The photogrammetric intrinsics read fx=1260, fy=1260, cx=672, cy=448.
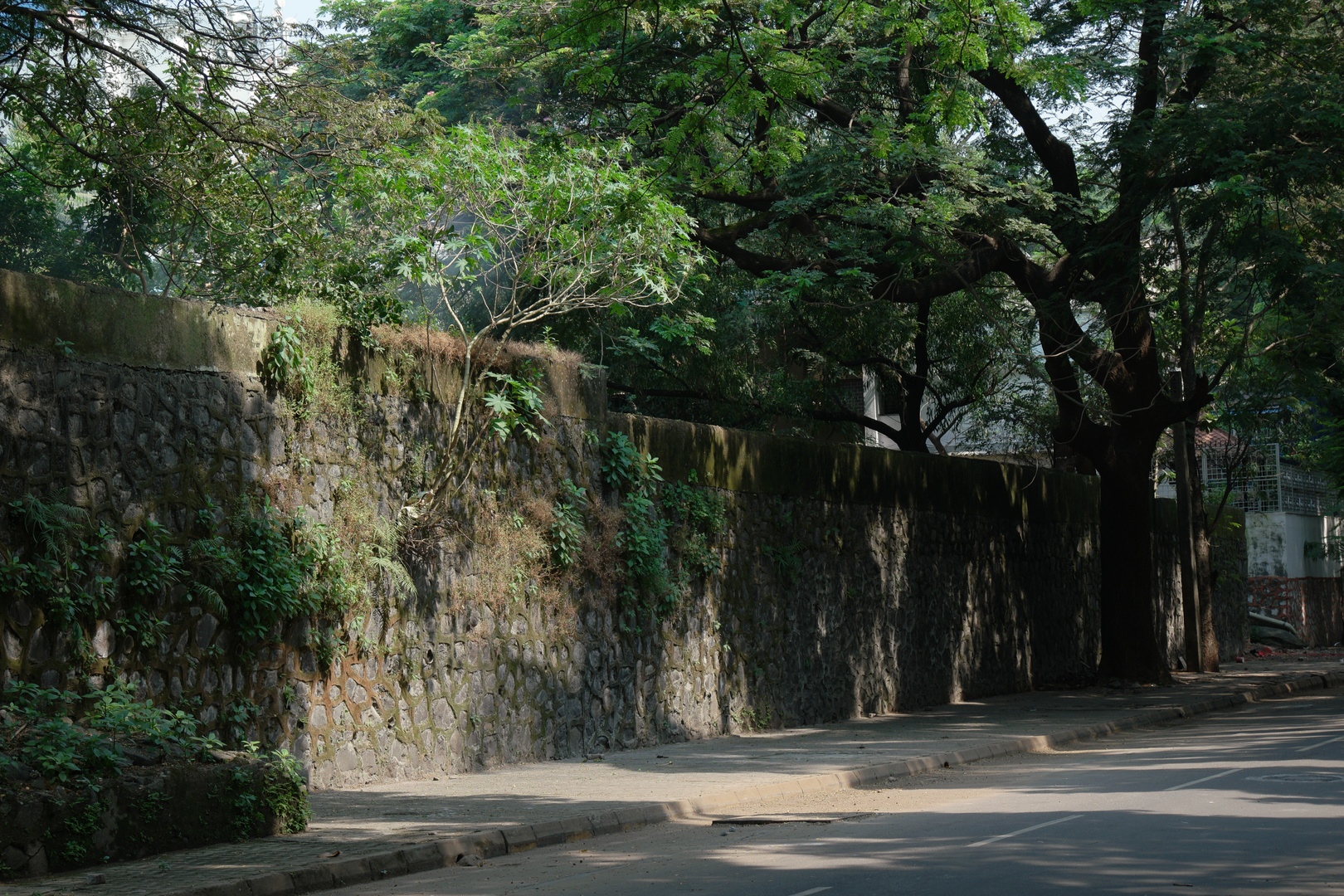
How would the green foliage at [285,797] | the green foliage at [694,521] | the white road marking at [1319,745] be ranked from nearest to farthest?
the green foliage at [285,797] → the white road marking at [1319,745] → the green foliage at [694,521]

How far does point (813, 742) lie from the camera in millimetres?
15016

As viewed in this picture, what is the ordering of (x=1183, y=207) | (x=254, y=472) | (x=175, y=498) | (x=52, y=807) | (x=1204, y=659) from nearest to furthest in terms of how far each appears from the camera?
(x=52, y=807)
(x=175, y=498)
(x=254, y=472)
(x=1183, y=207)
(x=1204, y=659)

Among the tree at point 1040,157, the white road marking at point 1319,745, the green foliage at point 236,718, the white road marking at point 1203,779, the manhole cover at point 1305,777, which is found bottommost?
the white road marking at point 1319,745

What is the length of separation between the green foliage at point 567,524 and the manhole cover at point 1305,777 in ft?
22.9

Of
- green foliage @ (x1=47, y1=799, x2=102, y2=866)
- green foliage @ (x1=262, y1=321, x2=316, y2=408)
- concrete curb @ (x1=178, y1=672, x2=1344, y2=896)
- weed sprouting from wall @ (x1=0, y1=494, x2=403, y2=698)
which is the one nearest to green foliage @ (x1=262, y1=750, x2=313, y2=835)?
concrete curb @ (x1=178, y1=672, x2=1344, y2=896)

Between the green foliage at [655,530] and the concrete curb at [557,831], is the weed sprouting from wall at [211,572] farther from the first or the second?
the green foliage at [655,530]

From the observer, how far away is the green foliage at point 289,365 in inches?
425

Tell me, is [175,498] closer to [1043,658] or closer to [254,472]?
[254,472]

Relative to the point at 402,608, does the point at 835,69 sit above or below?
above

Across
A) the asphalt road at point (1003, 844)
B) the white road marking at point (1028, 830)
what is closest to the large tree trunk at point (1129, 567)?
the asphalt road at point (1003, 844)

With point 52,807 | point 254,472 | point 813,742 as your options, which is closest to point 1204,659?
point 813,742

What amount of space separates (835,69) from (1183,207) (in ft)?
16.9

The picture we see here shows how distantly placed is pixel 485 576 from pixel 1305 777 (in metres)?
7.82

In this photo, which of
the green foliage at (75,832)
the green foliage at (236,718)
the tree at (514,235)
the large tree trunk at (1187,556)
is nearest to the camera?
the green foliage at (75,832)
